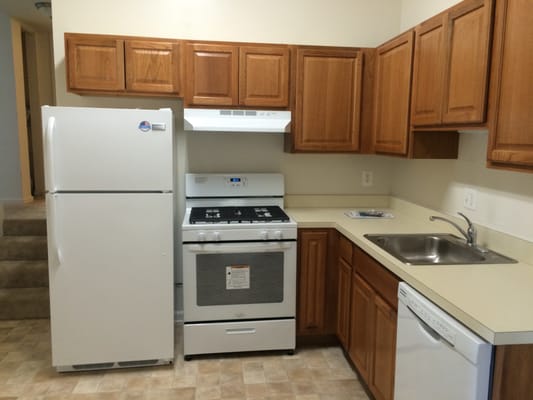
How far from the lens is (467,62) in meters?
1.89

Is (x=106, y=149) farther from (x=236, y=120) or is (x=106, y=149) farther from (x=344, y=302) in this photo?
(x=344, y=302)

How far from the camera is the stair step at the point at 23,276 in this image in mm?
3475

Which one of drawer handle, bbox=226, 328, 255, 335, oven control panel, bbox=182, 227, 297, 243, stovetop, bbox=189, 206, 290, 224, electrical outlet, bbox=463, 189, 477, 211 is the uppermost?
electrical outlet, bbox=463, 189, 477, 211

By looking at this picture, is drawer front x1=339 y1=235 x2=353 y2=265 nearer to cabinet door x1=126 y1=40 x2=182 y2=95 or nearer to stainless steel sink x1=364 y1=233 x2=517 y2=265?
stainless steel sink x1=364 y1=233 x2=517 y2=265

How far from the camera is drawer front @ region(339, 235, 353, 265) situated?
2.54 metres

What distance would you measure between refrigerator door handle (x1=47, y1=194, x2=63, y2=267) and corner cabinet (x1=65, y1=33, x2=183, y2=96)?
0.79m

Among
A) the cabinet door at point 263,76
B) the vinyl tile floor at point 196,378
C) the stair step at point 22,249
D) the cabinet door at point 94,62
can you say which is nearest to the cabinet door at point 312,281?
the vinyl tile floor at point 196,378

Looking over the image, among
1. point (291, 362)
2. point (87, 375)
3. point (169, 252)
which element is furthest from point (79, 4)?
point (291, 362)

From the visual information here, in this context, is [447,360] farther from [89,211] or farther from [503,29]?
[89,211]

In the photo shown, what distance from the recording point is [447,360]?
1446mm

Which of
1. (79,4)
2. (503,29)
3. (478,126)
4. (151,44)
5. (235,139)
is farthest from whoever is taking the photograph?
(235,139)

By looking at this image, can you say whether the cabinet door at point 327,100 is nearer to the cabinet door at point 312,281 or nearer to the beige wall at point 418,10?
the beige wall at point 418,10

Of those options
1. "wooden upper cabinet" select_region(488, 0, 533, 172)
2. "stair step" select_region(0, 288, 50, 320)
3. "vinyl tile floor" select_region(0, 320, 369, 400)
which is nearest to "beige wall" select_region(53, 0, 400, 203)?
"vinyl tile floor" select_region(0, 320, 369, 400)

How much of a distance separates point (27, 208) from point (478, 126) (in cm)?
437
